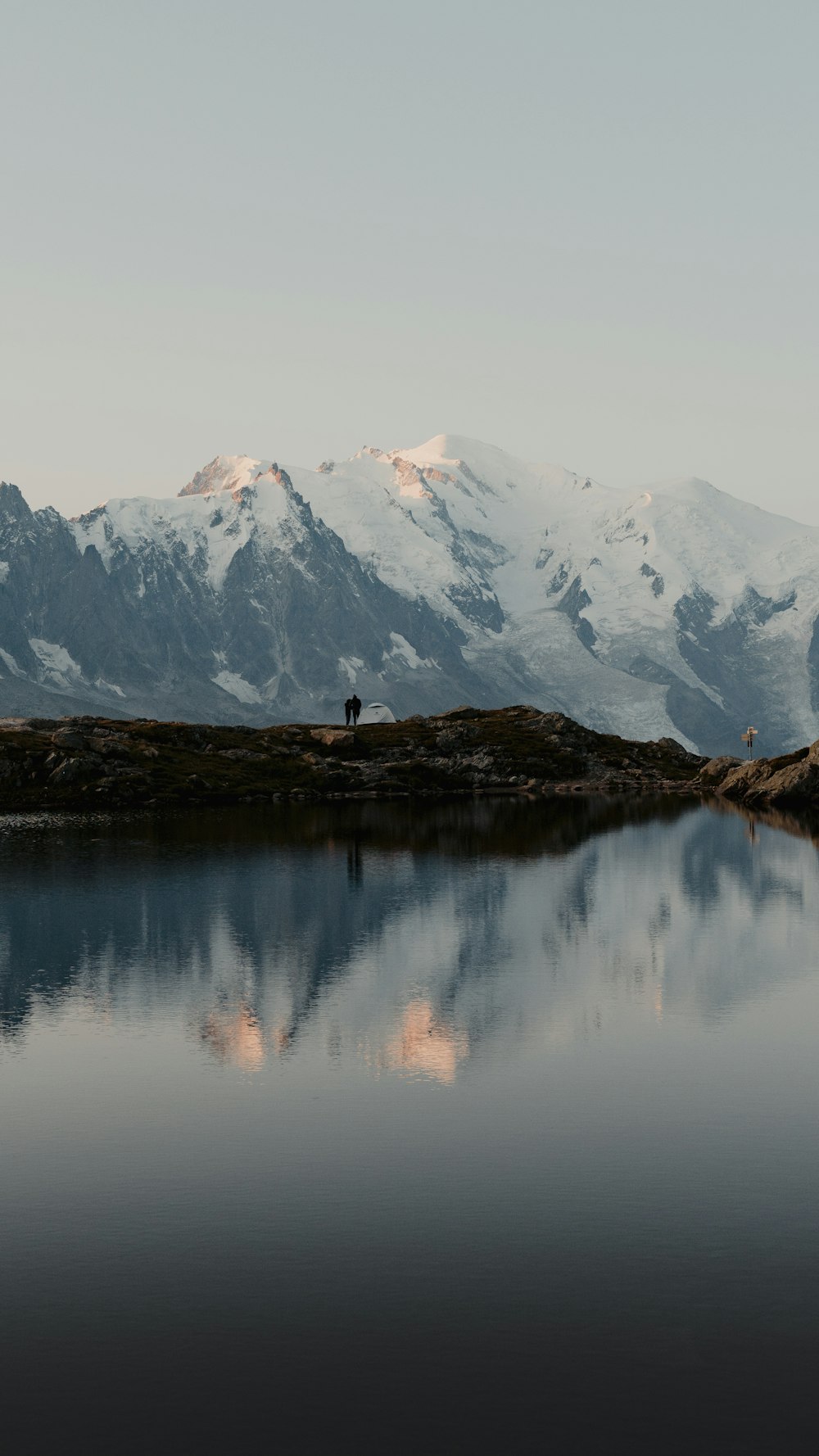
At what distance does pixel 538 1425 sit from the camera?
73.1ft

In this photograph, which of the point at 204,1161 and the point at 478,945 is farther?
the point at 478,945

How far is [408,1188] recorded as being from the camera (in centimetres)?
3356

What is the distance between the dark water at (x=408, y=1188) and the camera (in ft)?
76.3

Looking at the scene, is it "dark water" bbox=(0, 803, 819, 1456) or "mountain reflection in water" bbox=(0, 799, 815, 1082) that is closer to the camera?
"dark water" bbox=(0, 803, 819, 1456)

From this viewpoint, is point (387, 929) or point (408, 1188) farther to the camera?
point (387, 929)

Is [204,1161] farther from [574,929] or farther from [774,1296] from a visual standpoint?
[574,929]

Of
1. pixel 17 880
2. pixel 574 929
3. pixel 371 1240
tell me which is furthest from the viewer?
pixel 17 880

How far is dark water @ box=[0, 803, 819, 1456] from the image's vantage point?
2325cm

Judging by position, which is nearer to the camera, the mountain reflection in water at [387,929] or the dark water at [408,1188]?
the dark water at [408,1188]

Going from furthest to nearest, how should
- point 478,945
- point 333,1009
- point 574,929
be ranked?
point 574,929 → point 478,945 → point 333,1009

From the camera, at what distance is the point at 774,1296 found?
27.0 m

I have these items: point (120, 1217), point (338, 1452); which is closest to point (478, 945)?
point (120, 1217)

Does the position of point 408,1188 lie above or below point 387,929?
below

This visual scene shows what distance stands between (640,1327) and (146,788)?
167367mm
